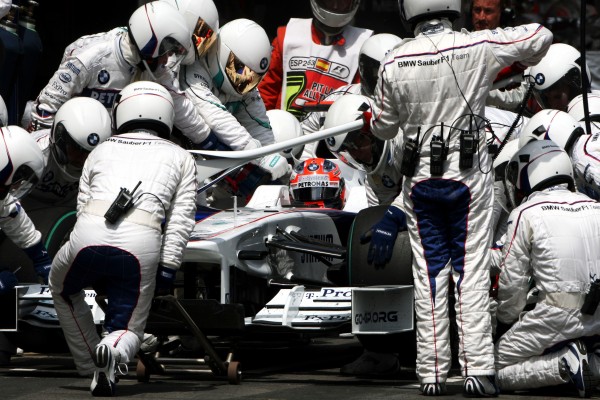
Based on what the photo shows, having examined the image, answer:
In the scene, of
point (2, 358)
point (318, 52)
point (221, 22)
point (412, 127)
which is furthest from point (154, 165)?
point (221, 22)

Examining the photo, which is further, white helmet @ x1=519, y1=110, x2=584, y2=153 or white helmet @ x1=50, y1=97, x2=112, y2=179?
white helmet @ x1=50, y1=97, x2=112, y2=179

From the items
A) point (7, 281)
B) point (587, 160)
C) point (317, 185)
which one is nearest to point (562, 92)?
point (587, 160)

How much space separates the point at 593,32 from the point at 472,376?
26.8 ft

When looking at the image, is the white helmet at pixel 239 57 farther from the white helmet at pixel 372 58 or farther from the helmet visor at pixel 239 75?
the white helmet at pixel 372 58

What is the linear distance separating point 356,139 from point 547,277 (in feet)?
7.05

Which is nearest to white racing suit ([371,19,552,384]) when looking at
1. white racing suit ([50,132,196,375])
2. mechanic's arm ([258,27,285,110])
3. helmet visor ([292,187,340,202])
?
white racing suit ([50,132,196,375])

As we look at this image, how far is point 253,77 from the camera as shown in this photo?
10352mm

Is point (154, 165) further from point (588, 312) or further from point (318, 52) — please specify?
point (318, 52)

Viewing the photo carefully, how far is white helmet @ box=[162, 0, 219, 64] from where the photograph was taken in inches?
400

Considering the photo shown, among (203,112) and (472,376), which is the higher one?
(203,112)

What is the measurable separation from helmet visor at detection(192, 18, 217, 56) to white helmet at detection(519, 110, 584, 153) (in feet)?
9.37

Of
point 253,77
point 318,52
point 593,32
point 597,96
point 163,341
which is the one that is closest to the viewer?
point 163,341

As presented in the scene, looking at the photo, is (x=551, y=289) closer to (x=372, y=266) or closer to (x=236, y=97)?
(x=372, y=266)

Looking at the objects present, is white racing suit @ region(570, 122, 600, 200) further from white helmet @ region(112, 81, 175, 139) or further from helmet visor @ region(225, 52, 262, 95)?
helmet visor @ region(225, 52, 262, 95)
